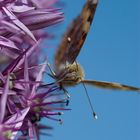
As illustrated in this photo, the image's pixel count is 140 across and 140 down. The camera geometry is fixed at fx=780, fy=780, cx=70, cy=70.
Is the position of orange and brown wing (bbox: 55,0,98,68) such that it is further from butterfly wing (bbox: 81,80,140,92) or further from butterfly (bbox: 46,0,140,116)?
butterfly wing (bbox: 81,80,140,92)

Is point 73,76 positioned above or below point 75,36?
below

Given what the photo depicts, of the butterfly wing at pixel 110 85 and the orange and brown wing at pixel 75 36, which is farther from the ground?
the orange and brown wing at pixel 75 36

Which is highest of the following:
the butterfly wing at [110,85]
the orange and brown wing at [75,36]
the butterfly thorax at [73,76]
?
the orange and brown wing at [75,36]

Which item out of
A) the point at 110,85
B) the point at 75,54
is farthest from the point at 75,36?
the point at 110,85

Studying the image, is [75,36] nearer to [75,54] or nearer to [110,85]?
[75,54]

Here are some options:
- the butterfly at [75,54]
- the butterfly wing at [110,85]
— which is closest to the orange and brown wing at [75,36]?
the butterfly at [75,54]

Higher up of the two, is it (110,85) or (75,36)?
(75,36)

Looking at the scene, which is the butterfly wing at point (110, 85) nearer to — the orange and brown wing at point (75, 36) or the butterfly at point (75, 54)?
the butterfly at point (75, 54)

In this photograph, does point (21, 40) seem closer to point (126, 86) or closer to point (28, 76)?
point (28, 76)

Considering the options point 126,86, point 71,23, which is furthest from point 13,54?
point 126,86
